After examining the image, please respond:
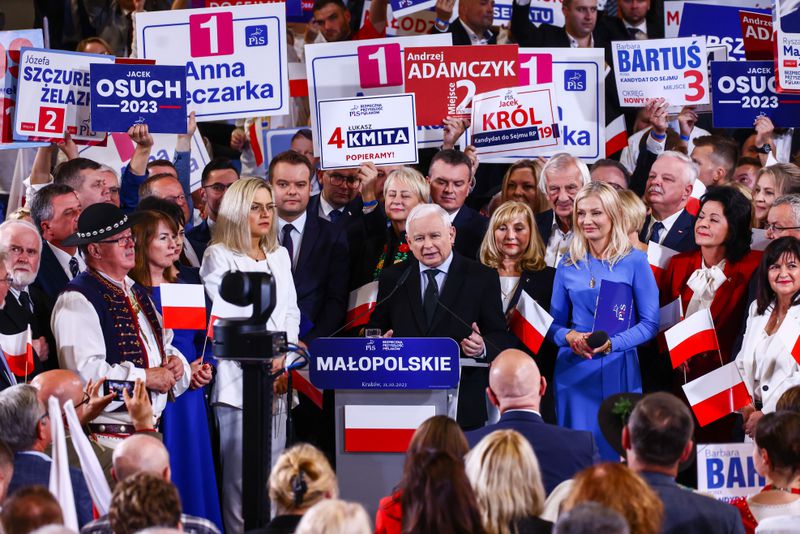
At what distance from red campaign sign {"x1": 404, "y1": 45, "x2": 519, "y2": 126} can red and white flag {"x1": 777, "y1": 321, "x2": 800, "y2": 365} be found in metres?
2.63

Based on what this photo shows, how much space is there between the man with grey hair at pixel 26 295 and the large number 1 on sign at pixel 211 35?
7.61ft

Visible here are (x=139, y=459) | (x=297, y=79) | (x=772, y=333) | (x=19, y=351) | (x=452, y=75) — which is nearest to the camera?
(x=139, y=459)

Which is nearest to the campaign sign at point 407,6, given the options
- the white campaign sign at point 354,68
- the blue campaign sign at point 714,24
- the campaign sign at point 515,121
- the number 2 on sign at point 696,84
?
the white campaign sign at point 354,68

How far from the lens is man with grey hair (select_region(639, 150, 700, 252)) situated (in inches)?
285

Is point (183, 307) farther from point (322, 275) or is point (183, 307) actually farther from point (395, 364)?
point (322, 275)

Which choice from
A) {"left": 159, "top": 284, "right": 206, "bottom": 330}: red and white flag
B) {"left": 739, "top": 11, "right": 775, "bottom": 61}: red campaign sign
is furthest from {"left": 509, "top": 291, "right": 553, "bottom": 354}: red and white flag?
{"left": 739, "top": 11, "right": 775, "bottom": 61}: red campaign sign

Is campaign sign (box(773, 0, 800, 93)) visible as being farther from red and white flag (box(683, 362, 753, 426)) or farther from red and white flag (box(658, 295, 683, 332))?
red and white flag (box(683, 362, 753, 426))

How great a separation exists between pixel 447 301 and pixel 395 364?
807 millimetres

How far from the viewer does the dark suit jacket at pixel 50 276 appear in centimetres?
643

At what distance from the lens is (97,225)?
5.91 meters

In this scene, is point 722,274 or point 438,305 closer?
point 438,305

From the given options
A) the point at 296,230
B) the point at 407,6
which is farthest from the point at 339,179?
the point at 407,6

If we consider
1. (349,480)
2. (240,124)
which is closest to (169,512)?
(349,480)

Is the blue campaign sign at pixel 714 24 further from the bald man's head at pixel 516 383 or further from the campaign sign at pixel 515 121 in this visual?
the bald man's head at pixel 516 383
